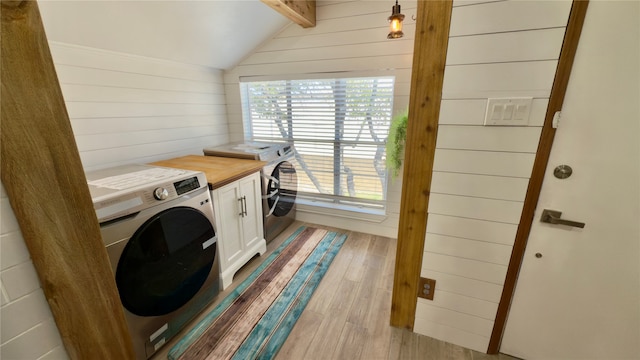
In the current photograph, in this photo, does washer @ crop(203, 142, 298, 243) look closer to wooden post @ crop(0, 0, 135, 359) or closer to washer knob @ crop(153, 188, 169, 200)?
washer knob @ crop(153, 188, 169, 200)

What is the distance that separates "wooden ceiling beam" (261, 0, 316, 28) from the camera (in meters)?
1.87

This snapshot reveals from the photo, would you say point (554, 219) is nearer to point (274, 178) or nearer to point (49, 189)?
point (49, 189)

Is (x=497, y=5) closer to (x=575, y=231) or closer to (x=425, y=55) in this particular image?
(x=425, y=55)

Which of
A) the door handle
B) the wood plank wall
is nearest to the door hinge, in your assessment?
the door handle

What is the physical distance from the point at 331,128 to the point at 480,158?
1.69 m

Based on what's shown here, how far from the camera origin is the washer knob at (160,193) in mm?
→ 1309

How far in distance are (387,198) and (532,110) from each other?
5.31 ft

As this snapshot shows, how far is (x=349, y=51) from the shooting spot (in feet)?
7.73

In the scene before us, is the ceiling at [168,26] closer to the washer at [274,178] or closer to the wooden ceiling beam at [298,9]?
the wooden ceiling beam at [298,9]

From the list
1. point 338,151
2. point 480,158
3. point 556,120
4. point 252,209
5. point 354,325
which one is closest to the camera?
point 556,120

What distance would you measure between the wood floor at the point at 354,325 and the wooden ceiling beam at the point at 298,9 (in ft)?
6.74

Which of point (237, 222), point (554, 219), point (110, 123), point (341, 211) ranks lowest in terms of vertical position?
point (341, 211)

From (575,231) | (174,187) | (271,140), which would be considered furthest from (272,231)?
(575,231)

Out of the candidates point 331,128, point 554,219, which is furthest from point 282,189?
point 554,219
